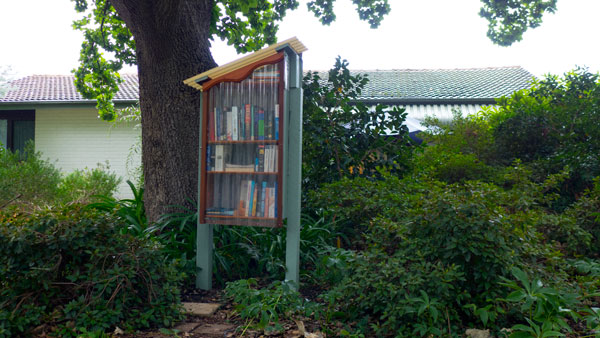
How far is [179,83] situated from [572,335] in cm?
418

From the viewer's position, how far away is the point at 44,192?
8.88m

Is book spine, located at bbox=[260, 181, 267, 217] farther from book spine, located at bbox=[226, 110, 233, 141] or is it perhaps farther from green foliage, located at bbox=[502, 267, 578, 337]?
green foliage, located at bbox=[502, 267, 578, 337]

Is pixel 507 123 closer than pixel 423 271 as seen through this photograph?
No

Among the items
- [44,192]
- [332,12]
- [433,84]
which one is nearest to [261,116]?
[332,12]

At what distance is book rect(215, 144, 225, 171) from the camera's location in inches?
161

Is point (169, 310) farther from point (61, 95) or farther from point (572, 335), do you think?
point (61, 95)

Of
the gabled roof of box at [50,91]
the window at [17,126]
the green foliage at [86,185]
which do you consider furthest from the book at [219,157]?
the window at [17,126]

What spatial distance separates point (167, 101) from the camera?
5.13 metres

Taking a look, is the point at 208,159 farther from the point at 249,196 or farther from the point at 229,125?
the point at 249,196

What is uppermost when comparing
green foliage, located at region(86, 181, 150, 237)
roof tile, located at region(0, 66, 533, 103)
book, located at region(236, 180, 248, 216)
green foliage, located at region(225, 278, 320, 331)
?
roof tile, located at region(0, 66, 533, 103)

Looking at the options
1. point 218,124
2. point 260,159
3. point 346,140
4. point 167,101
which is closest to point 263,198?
point 260,159

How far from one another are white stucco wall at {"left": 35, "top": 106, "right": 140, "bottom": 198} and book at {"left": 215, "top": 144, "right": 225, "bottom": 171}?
11188 millimetres

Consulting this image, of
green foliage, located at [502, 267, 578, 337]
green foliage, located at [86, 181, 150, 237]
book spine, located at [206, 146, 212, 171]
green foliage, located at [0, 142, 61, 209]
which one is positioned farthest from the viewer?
green foliage, located at [0, 142, 61, 209]

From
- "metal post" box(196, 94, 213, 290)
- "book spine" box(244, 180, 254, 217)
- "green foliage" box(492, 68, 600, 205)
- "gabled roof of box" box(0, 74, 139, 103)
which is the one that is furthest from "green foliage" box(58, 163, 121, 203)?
"green foliage" box(492, 68, 600, 205)
